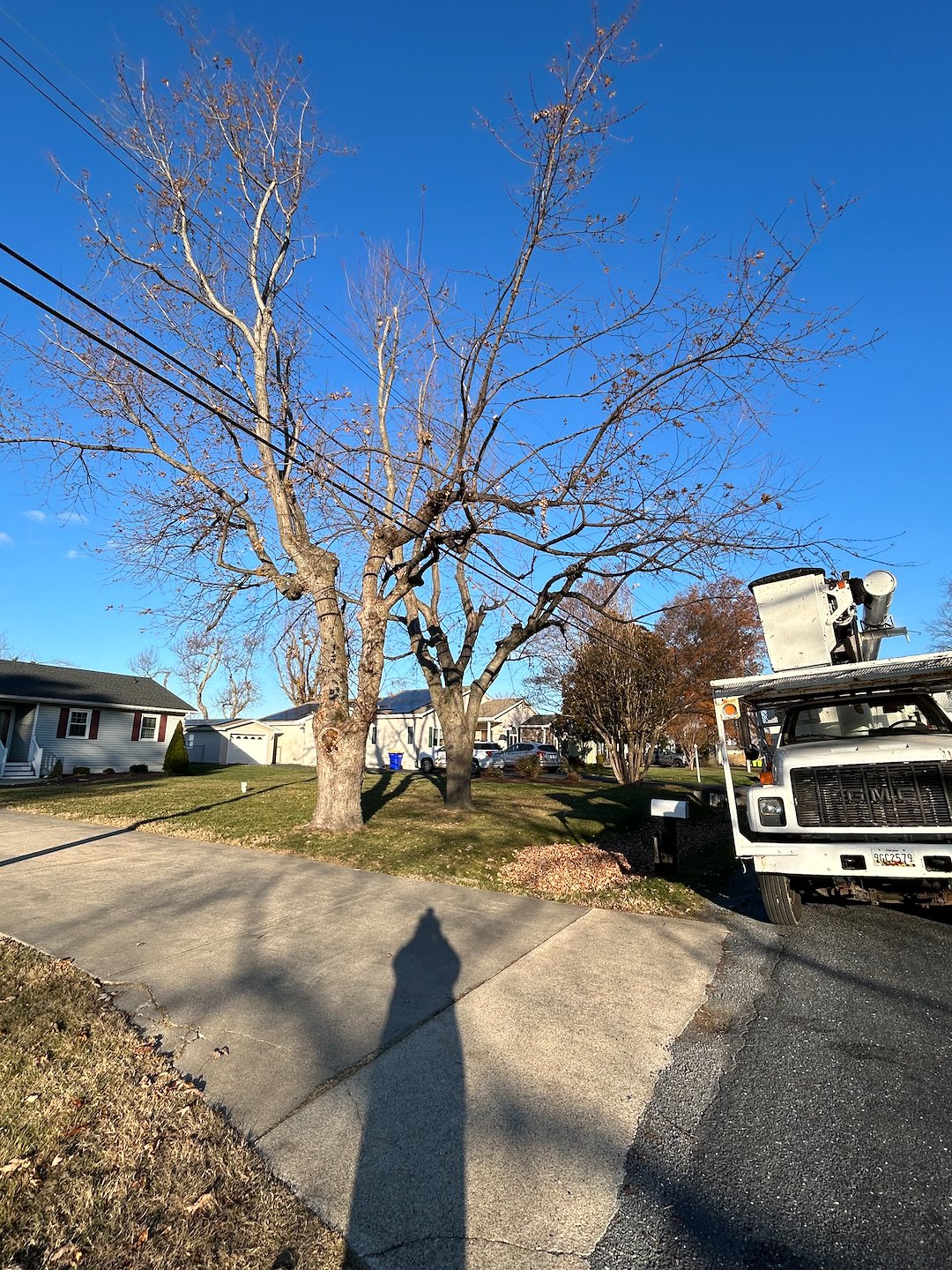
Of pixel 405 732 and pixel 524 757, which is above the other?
pixel 405 732

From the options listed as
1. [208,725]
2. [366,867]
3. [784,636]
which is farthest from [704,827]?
[208,725]

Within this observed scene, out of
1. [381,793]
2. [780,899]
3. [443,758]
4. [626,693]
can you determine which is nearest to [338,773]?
[780,899]

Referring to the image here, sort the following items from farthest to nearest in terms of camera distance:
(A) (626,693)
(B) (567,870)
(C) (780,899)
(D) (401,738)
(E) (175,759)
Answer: (D) (401,738)
(E) (175,759)
(A) (626,693)
(B) (567,870)
(C) (780,899)

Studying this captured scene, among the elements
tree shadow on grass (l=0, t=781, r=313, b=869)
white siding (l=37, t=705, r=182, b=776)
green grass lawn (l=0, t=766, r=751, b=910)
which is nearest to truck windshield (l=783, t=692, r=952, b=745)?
green grass lawn (l=0, t=766, r=751, b=910)

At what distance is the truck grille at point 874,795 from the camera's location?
562cm

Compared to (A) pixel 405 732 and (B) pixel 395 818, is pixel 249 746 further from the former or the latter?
(B) pixel 395 818

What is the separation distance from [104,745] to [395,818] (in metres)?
21.1

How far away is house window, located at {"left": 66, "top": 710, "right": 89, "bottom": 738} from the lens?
1096 inches

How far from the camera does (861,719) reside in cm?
794

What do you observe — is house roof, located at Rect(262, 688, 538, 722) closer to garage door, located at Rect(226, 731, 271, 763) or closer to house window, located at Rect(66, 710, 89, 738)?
garage door, located at Rect(226, 731, 271, 763)

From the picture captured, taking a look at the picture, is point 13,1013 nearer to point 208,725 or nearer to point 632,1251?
point 632,1251

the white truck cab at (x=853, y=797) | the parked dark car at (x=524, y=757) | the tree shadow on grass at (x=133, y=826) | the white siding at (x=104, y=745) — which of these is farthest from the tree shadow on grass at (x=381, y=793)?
the white siding at (x=104, y=745)

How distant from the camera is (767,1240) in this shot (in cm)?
251

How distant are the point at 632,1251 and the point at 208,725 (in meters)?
43.1
